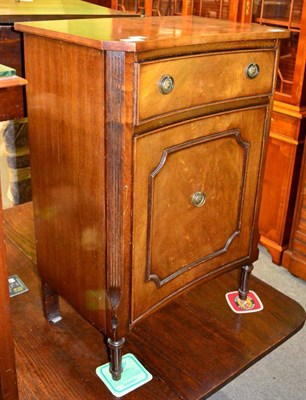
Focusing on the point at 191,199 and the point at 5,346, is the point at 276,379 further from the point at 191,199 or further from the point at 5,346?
the point at 5,346

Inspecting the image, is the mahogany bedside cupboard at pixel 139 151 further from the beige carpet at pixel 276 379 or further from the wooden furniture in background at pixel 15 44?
the beige carpet at pixel 276 379

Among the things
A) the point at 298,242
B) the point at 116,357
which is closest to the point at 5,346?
the point at 116,357

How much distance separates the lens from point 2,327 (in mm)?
863

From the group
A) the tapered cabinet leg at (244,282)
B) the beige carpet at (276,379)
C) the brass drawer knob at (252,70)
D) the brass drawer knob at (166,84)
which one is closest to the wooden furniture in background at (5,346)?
the brass drawer knob at (166,84)

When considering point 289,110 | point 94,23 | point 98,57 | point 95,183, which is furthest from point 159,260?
point 289,110

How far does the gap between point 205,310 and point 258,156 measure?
0.46 m

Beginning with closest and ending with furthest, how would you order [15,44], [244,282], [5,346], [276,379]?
[5,346] < [15,44] < [244,282] < [276,379]

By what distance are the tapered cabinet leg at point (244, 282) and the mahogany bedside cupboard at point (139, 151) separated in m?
0.14

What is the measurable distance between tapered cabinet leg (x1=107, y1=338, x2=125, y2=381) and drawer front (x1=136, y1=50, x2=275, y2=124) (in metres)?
0.49

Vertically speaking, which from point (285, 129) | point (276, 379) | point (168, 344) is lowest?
point (276, 379)

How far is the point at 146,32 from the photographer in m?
1.02

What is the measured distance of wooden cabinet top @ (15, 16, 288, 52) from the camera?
0.89m

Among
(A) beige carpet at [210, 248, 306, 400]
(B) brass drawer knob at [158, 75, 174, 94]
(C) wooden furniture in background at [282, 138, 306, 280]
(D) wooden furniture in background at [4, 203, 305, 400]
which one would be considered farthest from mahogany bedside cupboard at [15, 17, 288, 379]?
(C) wooden furniture in background at [282, 138, 306, 280]

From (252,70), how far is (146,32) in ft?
0.88
